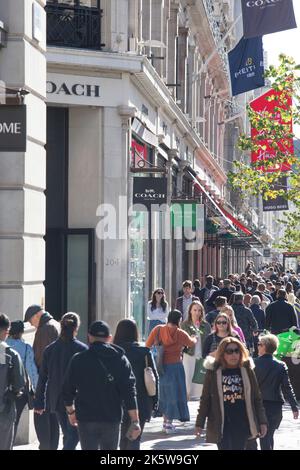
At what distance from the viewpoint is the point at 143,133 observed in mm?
27281

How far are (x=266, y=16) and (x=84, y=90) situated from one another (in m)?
6.16

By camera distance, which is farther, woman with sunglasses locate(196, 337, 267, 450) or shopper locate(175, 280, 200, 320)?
shopper locate(175, 280, 200, 320)

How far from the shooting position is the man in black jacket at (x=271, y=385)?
12.2 m

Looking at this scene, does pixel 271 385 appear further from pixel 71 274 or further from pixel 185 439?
pixel 71 274

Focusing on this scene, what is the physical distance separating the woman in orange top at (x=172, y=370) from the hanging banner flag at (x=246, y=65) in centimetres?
1801

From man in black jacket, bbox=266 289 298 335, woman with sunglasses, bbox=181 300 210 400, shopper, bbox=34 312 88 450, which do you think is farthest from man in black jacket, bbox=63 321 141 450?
man in black jacket, bbox=266 289 298 335

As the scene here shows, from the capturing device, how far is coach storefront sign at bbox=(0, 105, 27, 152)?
12.8 metres

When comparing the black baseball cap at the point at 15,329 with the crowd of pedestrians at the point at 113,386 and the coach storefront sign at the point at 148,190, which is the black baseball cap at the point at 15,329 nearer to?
the crowd of pedestrians at the point at 113,386

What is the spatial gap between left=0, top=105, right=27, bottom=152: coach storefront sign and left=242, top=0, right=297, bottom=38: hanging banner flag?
52.5 ft

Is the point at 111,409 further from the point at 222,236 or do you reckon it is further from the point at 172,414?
the point at 222,236

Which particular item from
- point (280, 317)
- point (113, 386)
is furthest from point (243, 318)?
point (113, 386)

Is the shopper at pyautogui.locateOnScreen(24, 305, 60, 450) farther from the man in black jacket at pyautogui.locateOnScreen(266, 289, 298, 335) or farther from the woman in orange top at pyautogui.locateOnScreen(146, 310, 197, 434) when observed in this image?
the man in black jacket at pyautogui.locateOnScreen(266, 289, 298, 335)

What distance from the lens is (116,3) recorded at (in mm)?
25297

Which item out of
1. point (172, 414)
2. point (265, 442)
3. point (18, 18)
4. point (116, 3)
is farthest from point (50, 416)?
point (116, 3)
